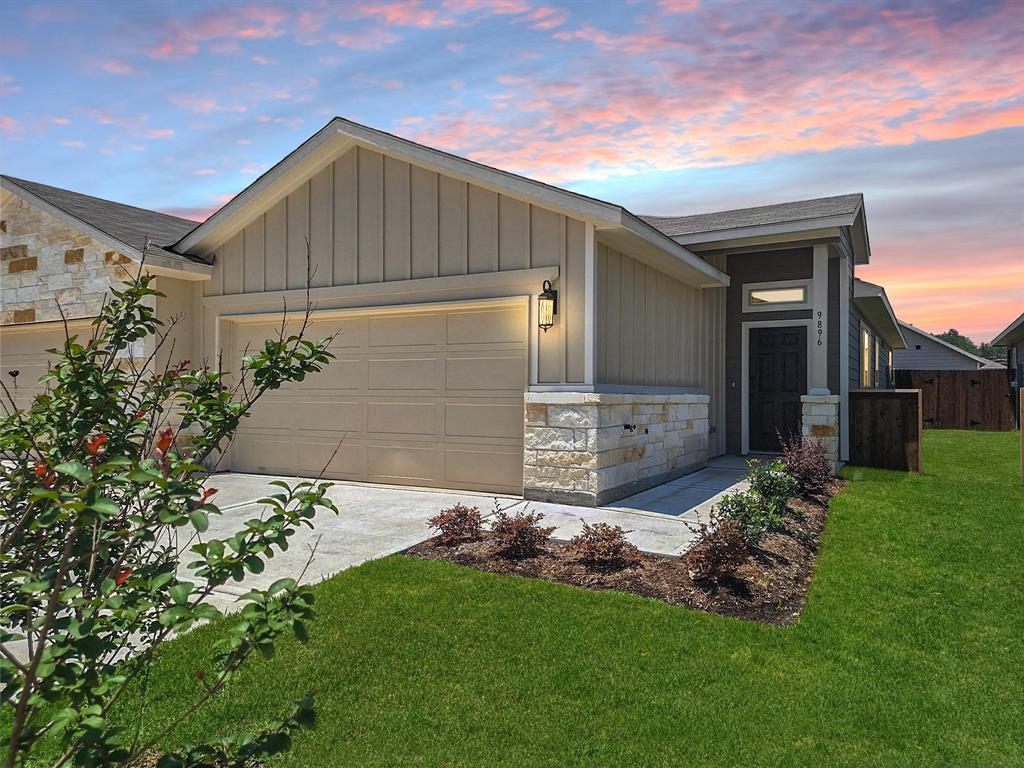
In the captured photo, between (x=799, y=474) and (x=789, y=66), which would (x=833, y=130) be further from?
(x=799, y=474)

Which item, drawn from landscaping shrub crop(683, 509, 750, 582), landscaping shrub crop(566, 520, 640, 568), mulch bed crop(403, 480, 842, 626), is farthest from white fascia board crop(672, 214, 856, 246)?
landscaping shrub crop(566, 520, 640, 568)

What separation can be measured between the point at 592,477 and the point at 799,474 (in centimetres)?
258

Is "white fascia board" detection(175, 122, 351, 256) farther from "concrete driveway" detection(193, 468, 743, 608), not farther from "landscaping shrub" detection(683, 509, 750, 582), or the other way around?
"landscaping shrub" detection(683, 509, 750, 582)

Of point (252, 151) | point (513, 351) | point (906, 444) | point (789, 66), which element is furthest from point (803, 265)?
point (252, 151)

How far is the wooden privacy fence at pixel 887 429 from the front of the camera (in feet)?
30.8

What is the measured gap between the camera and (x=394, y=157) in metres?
8.14

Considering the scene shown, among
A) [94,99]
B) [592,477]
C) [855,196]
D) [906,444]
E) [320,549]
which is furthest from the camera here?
[855,196]

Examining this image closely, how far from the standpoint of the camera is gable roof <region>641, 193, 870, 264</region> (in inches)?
362

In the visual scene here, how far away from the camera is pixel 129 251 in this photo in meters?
9.14

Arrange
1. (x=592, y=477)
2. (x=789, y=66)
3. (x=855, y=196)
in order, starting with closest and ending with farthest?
(x=592, y=477), (x=789, y=66), (x=855, y=196)

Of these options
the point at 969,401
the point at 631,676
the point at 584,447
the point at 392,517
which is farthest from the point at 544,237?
the point at 969,401

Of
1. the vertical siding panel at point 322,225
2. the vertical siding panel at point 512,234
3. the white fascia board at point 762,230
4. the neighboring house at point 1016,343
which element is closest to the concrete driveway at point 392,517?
the vertical siding panel at point 512,234

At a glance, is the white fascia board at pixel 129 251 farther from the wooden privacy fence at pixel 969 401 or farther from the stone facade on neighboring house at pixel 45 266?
the wooden privacy fence at pixel 969 401

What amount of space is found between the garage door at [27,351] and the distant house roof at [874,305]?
550 inches
